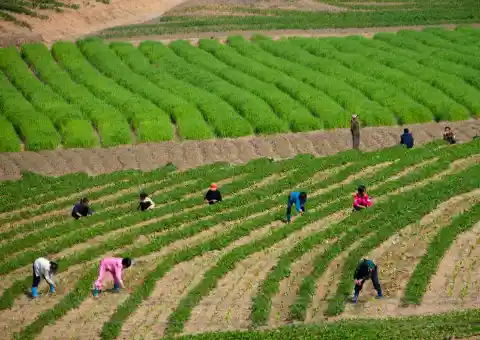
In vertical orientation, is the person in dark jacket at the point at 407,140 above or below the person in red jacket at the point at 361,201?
above

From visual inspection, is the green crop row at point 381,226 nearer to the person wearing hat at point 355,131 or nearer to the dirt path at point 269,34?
the person wearing hat at point 355,131

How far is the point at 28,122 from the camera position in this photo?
151 feet

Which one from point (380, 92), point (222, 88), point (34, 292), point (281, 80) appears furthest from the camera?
point (281, 80)

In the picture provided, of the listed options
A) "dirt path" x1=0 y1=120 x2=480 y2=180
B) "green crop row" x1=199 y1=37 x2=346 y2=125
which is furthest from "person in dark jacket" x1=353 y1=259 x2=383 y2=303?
"green crop row" x1=199 y1=37 x2=346 y2=125

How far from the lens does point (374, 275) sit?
25.8 metres

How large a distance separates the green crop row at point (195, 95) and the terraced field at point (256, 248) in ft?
18.2

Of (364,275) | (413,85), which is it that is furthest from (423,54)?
(364,275)

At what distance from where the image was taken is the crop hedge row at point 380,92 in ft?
155

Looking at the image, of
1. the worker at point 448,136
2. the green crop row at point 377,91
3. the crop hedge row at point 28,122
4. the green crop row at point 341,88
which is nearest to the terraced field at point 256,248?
the worker at point 448,136

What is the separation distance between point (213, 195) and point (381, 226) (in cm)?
577

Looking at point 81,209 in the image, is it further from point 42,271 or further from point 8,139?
point 8,139

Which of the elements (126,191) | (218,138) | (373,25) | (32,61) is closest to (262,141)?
(218,138)

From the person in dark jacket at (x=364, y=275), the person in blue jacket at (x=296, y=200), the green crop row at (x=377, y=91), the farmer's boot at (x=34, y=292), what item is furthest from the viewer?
the green crop row at (x=377, y=91)

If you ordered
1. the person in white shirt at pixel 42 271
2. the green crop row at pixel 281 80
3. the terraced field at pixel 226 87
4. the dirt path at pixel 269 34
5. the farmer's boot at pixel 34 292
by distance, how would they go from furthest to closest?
the dirt path at pixel 269 34
the green crop row at pixel 281 80
the terraced field at pixel 226 87
the farmer's boot at pixel 34 292
the person in white shirt at pixel 42 271
